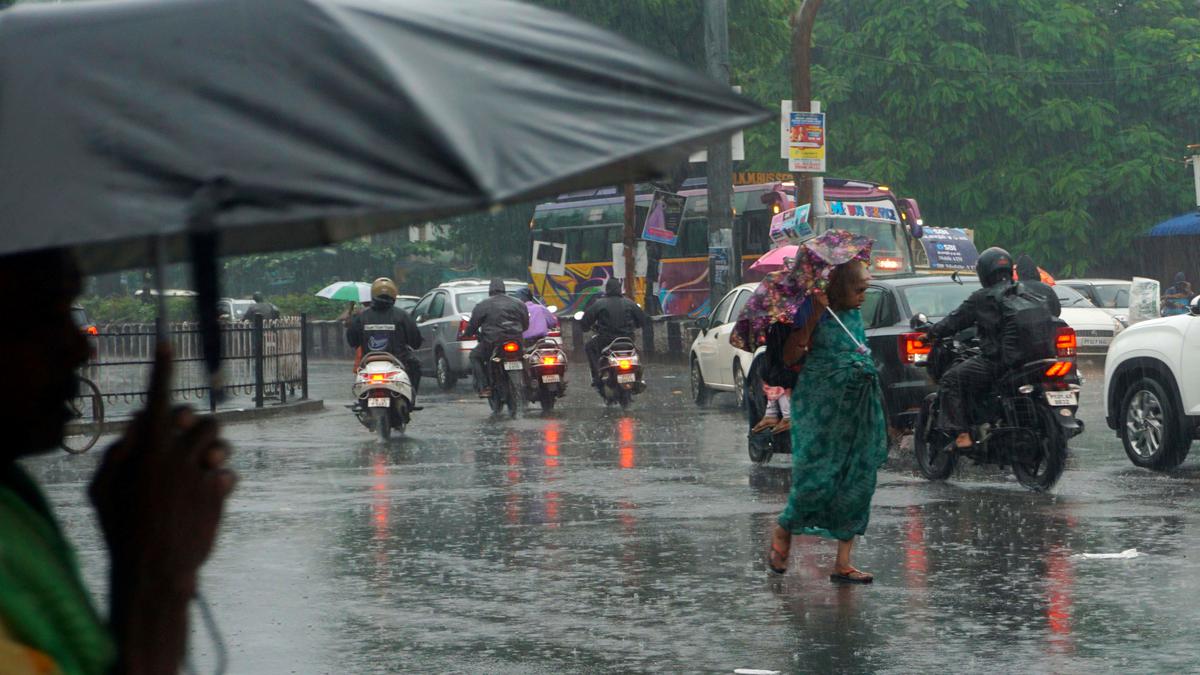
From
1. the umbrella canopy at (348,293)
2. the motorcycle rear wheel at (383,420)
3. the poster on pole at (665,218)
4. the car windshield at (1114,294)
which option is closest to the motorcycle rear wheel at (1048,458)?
the motorcycle rear wheel at (383,420)

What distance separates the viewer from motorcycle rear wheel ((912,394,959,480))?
1295cm

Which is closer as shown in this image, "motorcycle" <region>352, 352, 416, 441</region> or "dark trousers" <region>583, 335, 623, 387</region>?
"motorcycle" <region>352, 352, 416, 441</region>

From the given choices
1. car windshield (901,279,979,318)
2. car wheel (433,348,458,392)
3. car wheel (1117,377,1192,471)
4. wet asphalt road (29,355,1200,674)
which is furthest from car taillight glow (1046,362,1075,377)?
car wheel (433,348,458,392)

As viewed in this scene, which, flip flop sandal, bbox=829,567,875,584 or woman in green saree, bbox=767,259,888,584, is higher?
woman in green saree, bbox=767,259,888,584

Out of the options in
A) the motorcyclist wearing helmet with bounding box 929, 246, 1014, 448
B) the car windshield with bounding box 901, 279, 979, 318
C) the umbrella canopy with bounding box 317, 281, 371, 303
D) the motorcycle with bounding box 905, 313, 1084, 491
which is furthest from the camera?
the umbrella canopy with bounding box 317, 281, 371, 303

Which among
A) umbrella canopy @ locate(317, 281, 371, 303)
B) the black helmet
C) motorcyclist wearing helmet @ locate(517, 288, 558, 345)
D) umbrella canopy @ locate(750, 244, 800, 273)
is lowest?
motorcyclist wearing helmet @ locate(517, 288, 558, 345)

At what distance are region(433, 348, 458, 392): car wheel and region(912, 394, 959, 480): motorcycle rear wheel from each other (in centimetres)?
1596

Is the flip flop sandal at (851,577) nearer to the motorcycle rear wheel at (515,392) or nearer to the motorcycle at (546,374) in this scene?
the motorcycle rear wheel at (515,392)

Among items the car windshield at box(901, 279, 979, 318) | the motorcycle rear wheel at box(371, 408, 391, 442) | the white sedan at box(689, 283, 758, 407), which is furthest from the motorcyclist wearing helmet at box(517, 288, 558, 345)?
the car windshield at box(901, 279, 979, 318)

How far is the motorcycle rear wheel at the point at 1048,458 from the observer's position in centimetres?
1205

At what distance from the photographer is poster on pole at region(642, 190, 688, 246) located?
123ft

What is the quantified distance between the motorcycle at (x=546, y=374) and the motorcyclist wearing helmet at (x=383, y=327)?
9.44 feet

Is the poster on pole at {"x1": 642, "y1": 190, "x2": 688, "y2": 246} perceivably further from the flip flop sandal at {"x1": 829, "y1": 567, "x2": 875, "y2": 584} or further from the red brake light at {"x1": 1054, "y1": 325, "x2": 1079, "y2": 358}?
the flip flop sandal at {"x1": 829, "y1": 567, "x2": 875, "y2": 584}

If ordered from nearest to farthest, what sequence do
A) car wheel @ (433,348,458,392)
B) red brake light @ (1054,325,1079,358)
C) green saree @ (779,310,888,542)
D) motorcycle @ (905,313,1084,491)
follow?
green saree @ (779,310,888,542) → motorcycle @ (905,313,1084,491) → red brake light @ (1054,325,1079,358) → car wheel @ (433,348,458,392)
